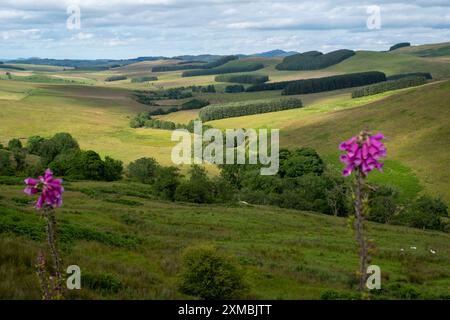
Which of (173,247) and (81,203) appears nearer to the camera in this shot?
(173,247)

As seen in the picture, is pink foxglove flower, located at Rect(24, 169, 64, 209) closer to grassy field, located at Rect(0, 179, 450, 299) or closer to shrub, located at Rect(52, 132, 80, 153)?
grassy field, located at Rect(0, 179, 450, 299)

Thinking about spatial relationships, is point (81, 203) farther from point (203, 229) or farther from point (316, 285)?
point (316, 285)

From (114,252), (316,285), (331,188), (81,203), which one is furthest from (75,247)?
(331,188)

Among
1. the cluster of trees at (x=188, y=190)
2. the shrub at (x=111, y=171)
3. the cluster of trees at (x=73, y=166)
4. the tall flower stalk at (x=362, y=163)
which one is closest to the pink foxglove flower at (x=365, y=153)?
the tall flower stalk at (x=362, y=163)

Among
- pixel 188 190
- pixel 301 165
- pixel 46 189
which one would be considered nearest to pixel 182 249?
pixel 46 189

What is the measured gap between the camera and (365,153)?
873 cm

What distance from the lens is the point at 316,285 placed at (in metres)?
25.2

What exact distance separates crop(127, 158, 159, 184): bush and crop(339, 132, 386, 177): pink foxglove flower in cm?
9889

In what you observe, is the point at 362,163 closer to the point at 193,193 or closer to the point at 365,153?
the point at 365,153

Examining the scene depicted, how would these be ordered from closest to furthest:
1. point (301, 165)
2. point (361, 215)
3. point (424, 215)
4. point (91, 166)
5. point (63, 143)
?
point (361, 215) < point (424, 215) < point (91, 166) < point (301, 165) < point (63, 143)

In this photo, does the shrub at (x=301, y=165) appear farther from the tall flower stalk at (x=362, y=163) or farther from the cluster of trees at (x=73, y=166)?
the tall flower stalk at (x=362, y=163)

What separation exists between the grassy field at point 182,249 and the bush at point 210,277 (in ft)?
2.44

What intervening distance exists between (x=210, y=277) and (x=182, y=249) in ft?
35.6

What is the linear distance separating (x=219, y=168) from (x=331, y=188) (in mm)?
45104
